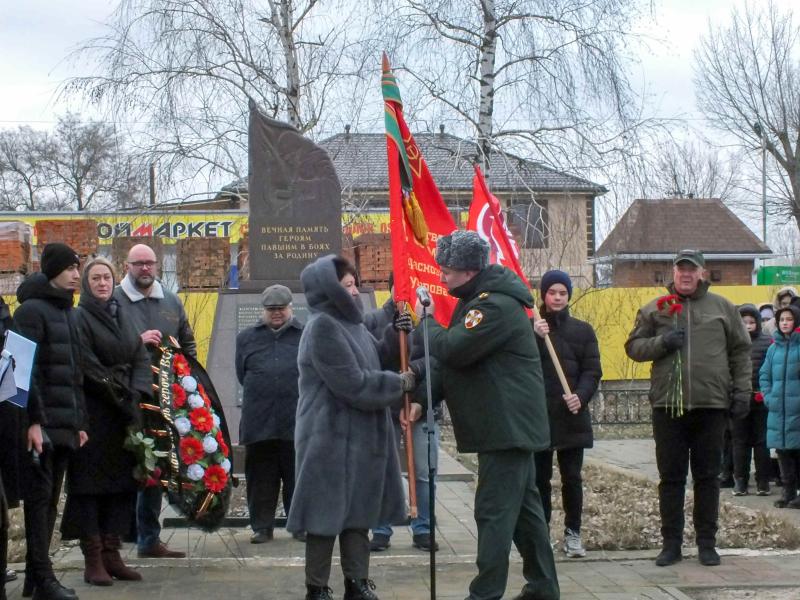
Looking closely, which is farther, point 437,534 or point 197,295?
point 197,295

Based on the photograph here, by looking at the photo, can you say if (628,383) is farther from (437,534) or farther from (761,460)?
(437,534)

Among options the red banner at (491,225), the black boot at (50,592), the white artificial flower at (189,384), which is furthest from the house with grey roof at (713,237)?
the black boot at (50,592)

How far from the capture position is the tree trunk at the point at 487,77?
58.1 ft

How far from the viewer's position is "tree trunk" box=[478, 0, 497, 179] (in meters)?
17.7

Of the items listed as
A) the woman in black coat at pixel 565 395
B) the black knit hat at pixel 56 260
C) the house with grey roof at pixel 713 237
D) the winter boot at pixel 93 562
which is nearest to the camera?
the black knit hat at pixel 56 260

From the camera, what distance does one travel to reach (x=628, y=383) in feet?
88.0

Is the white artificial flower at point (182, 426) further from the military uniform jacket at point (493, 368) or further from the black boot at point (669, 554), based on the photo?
the black boot at point (669, 554)

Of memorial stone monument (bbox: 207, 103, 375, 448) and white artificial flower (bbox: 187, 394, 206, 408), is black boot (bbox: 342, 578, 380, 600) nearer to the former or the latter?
white artificial flower (bbox: 187, 394, 206, 408)

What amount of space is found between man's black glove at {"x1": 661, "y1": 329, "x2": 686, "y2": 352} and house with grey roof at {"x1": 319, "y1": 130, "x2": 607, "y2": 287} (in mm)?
9828

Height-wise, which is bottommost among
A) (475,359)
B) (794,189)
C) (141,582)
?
(141,582)

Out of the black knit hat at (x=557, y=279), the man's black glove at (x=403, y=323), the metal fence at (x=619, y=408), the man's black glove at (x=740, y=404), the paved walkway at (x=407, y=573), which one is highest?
the black knit hat at (x=557, y=279)

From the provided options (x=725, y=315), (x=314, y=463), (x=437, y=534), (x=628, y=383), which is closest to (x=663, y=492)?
(x=725, y=315)

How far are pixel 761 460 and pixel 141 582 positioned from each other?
7101 mm

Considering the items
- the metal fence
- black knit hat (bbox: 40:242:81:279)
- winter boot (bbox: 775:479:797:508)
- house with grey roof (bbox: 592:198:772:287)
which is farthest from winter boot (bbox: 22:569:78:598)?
house with grey roof (bbox: 592:198:772:287)
